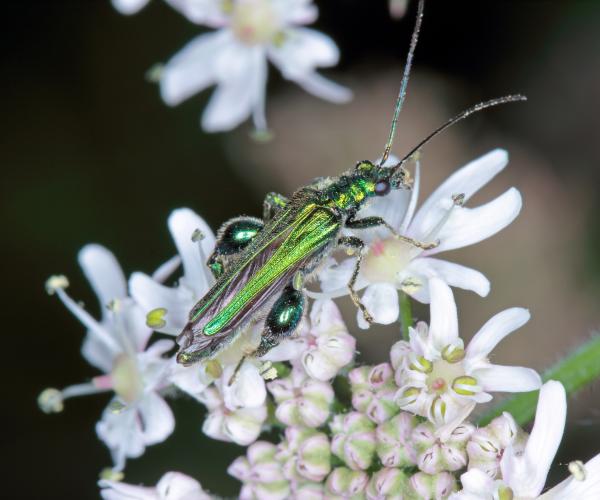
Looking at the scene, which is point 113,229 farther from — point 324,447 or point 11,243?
point 324,447

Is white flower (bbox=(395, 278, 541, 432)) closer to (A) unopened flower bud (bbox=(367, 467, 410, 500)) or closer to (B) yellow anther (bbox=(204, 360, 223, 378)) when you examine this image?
(A) unopened flower bud (bbox=(367, 467, 410, 500))

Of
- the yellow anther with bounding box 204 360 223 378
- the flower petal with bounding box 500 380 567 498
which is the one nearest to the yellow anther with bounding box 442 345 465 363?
the flower petal with bounding box 500 380 567 498

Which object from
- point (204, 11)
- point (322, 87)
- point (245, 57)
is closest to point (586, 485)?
point (322, 87)

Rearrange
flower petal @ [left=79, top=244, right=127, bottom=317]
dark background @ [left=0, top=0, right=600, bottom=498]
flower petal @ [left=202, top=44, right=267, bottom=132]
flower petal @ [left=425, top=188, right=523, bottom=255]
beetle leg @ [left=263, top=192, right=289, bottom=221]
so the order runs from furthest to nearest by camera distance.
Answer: dark background @ [left=0, top=0, right=600, bottom=498], flower petal @ [left=202, top=44, right=267, bottom=132], flower petal @ [left=79, top=244, right=127, bottom=317], beetle leg @ [left=263, top=192, right=289, bottom=221], flower petal @ [left=425, top=188, right=523, bottom=255]

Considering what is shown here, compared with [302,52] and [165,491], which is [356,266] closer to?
[165,491]

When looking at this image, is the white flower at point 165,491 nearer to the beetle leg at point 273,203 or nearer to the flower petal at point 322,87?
the beetle leg at point 273,203

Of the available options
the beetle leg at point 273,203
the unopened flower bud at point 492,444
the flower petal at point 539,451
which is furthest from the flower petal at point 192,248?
the flower petal at point 539,451
